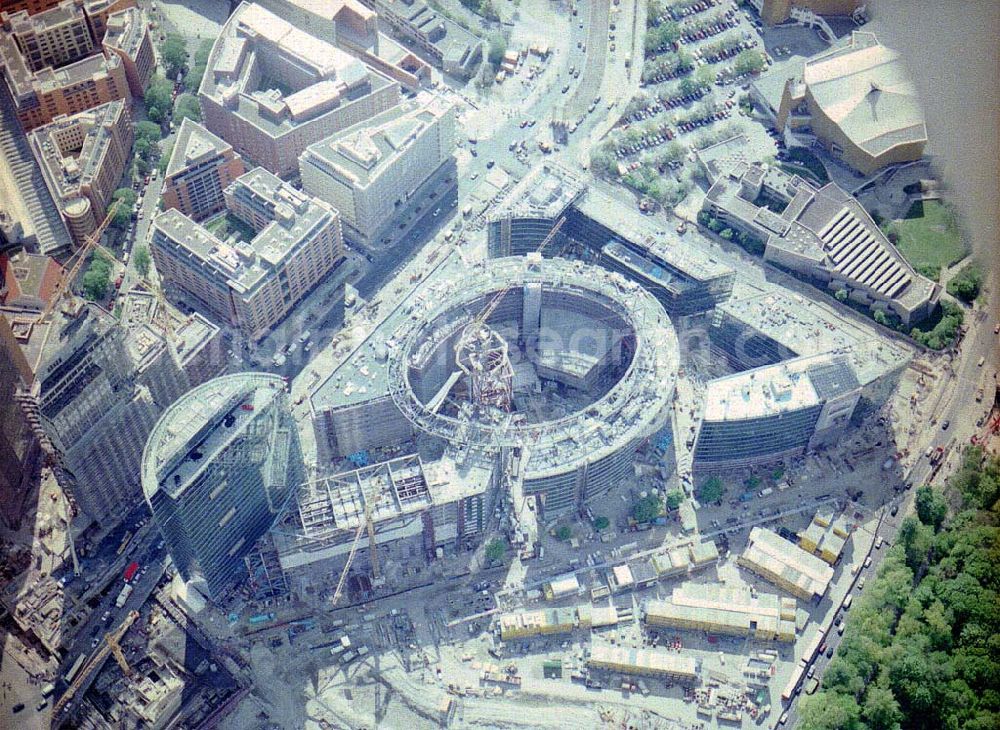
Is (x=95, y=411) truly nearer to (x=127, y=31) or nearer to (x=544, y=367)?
(x=544, y=367)

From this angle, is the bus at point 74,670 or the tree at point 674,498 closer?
the bus at point 74,670

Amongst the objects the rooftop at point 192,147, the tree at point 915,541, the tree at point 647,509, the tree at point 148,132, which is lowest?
the tree at point 647,509

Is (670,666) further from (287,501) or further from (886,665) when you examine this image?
(287,501)

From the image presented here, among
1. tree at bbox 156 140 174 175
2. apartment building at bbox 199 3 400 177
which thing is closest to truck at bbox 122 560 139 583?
tree at bbox 156 140 174 175

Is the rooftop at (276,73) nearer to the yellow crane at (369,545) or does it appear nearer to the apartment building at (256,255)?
the apartment building at (256,255)

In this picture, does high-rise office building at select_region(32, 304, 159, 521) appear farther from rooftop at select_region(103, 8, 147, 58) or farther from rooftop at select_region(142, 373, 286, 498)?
rooftop at select_region(103, 8, 147, 58)

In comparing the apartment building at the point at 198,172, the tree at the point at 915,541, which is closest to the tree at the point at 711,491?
the tree at the point at 915,541
